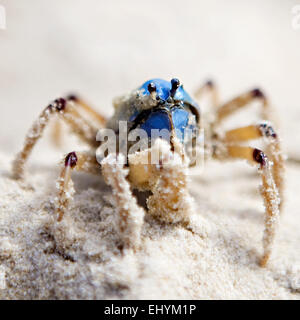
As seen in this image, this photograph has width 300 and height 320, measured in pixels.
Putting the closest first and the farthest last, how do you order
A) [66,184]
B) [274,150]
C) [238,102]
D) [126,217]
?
[126,217] < [66,184] < [274,150] < [238,102]

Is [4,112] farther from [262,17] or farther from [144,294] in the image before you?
[262,17]

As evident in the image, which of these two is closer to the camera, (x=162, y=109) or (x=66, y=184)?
(x=66, y=184)

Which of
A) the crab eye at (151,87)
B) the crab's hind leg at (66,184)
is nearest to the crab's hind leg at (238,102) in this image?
the crab eye at (151,87)

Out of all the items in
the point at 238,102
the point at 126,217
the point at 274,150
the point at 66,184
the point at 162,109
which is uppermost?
the point at 238,102

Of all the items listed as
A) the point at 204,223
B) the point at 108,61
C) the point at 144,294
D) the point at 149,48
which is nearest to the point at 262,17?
the point at 149,48

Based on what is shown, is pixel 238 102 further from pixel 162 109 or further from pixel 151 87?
pixel 151 87

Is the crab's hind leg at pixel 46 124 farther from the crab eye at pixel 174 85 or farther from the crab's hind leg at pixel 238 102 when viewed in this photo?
the crab's hind leg at pixel 238 102

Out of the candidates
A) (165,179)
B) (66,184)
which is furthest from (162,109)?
(66,184)
